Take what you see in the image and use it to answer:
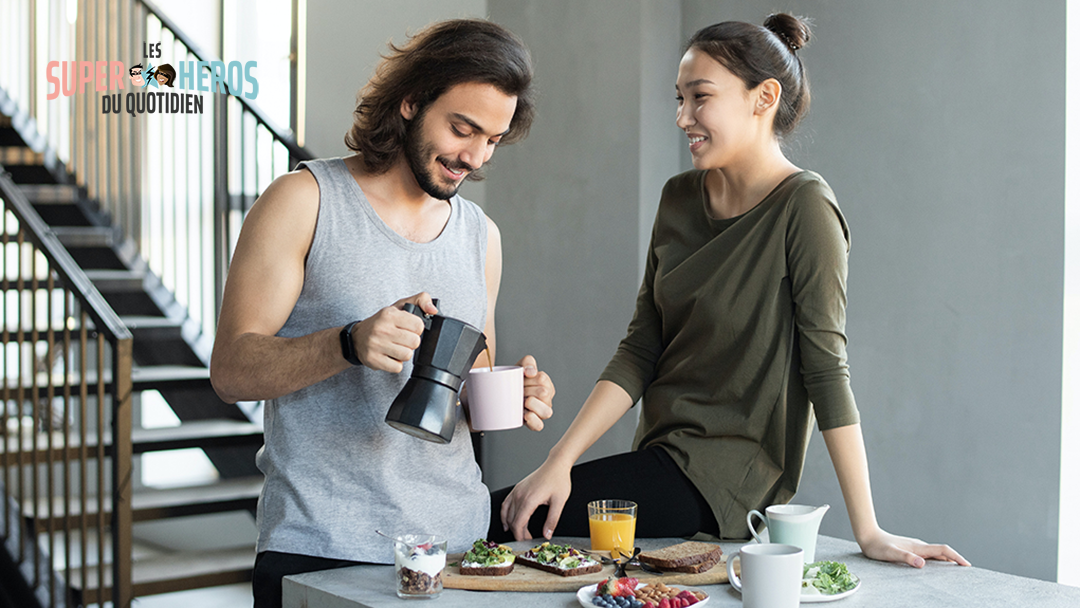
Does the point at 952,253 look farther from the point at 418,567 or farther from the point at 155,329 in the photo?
Result: the point at 155,329

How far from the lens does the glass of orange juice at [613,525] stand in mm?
1511

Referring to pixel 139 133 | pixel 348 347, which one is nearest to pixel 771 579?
pixel 348 347

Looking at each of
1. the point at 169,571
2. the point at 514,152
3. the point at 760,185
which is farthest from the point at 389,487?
the point at 514,152

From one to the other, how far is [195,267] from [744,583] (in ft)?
17.2

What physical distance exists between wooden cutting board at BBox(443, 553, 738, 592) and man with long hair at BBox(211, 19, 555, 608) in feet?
0.48

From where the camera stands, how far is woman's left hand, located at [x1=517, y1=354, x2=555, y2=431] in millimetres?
1550

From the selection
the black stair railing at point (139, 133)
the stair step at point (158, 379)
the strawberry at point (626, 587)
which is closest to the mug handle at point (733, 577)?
the strawberry at point (626, 587)

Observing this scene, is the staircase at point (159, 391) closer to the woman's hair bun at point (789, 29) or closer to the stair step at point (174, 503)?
the stair step at point (174, 503)

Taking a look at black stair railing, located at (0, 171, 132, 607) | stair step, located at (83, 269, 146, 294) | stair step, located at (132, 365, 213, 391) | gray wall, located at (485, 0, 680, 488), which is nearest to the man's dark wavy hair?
gray wall, located at (485, 0, 680, 488)

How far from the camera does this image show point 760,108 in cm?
179

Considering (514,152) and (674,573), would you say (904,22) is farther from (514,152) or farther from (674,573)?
(674,573)

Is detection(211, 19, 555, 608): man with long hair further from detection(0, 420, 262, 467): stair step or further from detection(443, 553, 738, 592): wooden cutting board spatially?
detection(0, 420, 262, 467): stair step

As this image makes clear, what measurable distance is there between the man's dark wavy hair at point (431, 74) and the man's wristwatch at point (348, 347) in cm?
37

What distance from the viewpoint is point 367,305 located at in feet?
4.71
